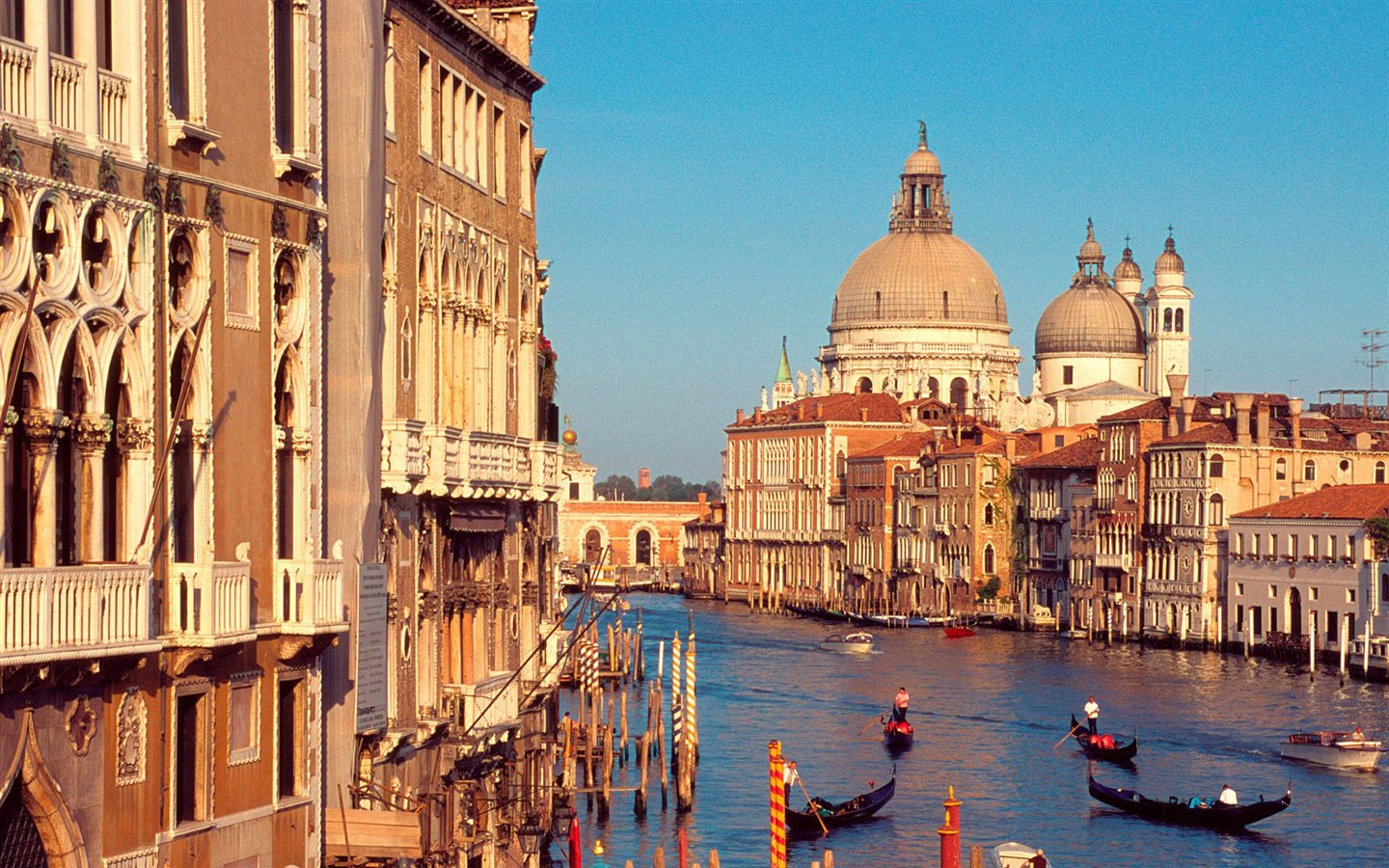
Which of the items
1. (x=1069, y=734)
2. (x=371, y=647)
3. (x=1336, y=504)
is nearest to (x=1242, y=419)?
(x=1336, y=504)

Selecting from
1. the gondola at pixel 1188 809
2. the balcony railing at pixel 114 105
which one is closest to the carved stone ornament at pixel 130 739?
the balcony railing at pixel 114 105

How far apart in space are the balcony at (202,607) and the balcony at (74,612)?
1.20 ft

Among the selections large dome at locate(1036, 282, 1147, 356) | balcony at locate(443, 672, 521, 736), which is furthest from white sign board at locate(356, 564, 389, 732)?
large dome at locate(1036, 282, 1147, 356)

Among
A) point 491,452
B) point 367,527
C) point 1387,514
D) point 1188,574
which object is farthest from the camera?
point 1188,574

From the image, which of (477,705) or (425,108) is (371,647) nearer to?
(477,705)

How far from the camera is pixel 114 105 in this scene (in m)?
10.4

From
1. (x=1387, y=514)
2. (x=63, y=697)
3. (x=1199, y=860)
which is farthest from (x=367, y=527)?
(x=1387, y=514)

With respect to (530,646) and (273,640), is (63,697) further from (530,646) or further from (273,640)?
(530,646)

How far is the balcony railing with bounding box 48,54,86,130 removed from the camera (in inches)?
389

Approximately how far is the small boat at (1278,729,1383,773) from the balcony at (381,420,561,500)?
20008 millimetres

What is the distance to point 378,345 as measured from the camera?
565 inches

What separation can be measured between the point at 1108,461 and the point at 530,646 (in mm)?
55140

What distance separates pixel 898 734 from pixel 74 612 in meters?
32.2

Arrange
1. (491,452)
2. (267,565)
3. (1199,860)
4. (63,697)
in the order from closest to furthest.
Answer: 1. (63,697)
2. (267,565)
3. (491,452)
4. (1199,860)
